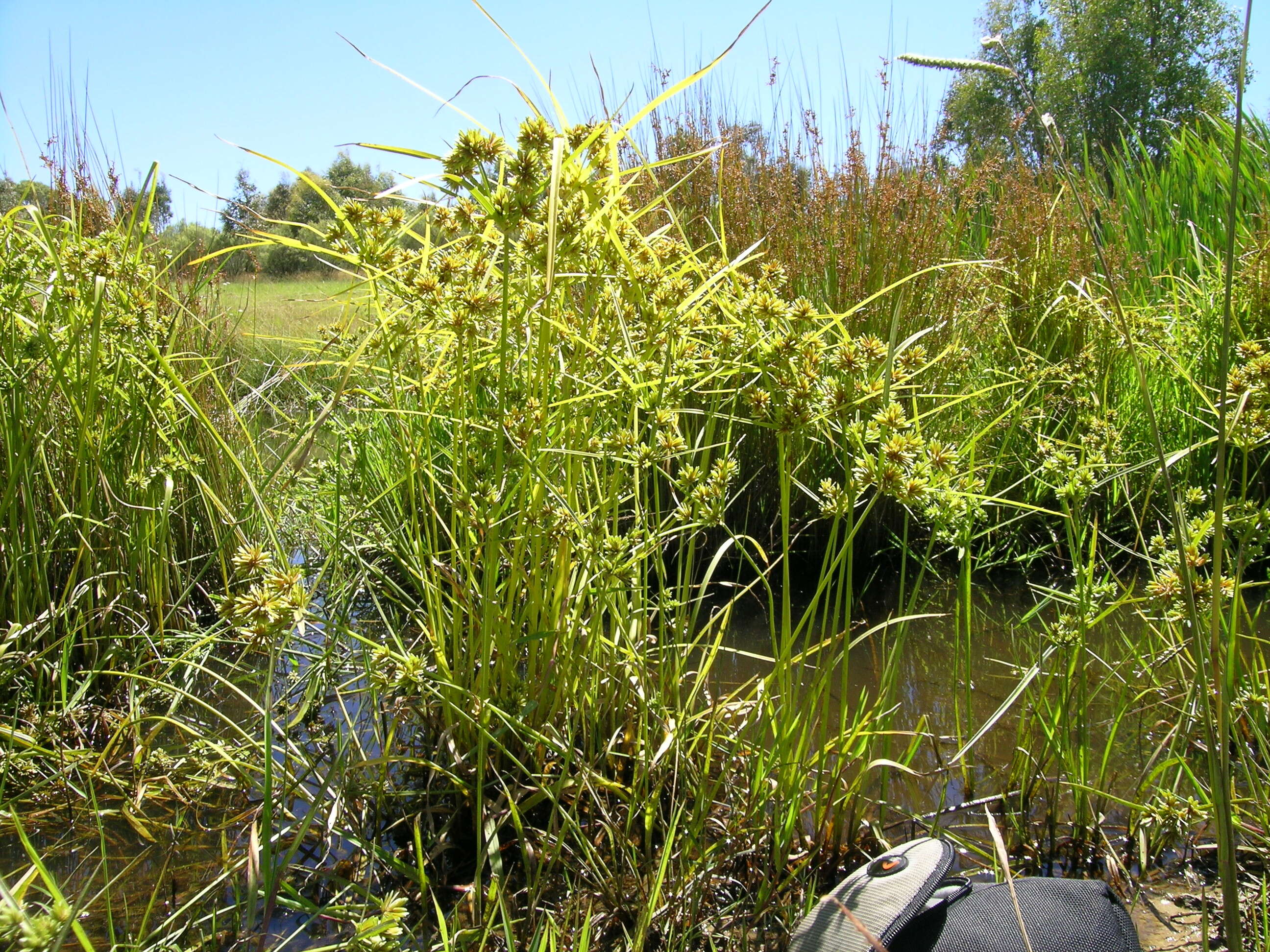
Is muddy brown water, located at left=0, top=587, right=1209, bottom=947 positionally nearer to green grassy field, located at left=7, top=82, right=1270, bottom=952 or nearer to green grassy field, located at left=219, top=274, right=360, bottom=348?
green grassy field, located at left=7, top=82, right=1270, bottom=952

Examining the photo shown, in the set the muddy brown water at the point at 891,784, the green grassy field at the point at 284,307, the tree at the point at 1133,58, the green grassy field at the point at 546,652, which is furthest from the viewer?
the tree at the point at 1133,58

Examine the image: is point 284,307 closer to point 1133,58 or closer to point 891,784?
point 891,784

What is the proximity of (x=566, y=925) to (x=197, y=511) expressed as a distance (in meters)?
1.79

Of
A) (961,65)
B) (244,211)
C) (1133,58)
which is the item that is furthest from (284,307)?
(1133,58)

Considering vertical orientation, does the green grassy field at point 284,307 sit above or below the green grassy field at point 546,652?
above

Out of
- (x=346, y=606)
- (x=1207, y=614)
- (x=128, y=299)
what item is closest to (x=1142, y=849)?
(x=1207, y=614)

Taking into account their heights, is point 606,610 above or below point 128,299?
below

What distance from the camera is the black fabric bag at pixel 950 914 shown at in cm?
108

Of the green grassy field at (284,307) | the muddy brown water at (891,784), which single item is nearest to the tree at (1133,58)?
the green grassy field at (284,307)

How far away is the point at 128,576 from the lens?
196 cm

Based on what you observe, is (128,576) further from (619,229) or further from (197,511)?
(619,229)

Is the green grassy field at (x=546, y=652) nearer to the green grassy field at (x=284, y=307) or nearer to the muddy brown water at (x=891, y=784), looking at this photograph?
the muddy brown water at (x=891, y=784)

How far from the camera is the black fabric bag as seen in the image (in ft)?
3.55

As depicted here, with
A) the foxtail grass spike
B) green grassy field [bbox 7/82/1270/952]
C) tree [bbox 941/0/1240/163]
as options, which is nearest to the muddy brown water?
green grassy field [bbox 7/82/1270/952]
